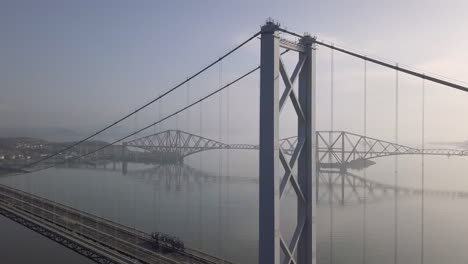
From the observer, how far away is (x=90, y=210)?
568 inches

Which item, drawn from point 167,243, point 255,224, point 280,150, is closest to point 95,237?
point 167,243

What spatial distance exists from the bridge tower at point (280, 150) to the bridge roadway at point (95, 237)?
15.3ft

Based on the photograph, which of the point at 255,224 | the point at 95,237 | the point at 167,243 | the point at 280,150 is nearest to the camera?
the point at 280,150

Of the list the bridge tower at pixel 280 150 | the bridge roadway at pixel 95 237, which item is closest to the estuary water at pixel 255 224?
the bridge roadway at pixel 95 237

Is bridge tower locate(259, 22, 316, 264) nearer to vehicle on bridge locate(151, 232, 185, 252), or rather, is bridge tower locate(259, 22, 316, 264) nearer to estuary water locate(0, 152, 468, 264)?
estuary water locate(0, 152, 468, 264)

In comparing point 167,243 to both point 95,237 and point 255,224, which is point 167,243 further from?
point 255,224

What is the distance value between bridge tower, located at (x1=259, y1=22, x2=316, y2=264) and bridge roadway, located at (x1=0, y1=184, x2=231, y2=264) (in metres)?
4.66

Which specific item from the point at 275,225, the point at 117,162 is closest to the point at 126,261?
the point at 275,225

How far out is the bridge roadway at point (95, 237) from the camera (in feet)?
23.8

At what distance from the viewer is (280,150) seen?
2389 mm

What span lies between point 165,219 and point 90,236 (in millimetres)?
4167

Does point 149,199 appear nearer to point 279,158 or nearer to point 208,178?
point 208,178

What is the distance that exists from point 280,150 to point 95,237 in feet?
25.5

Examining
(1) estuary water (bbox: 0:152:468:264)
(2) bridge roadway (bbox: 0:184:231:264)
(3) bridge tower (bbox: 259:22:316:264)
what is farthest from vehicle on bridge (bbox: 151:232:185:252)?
(3) bridge tower (bbox: 259:22:316:264)
